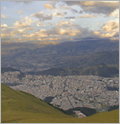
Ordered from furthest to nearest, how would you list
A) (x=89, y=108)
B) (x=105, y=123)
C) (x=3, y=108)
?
(x=89, y=108) → (x=3, y=108) → (x=105, y=123)

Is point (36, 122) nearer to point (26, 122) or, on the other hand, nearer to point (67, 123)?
point (26, 122)

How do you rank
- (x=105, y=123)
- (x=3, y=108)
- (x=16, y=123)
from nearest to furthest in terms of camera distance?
(x=16, y=123)
(x=105, y=123)
(x=3, y=108)

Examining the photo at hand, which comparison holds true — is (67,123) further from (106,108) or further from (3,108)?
(106,108)

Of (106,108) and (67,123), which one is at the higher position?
(67,123)

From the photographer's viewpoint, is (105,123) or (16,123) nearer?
(16,123)

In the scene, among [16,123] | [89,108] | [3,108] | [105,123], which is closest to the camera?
[16,123]

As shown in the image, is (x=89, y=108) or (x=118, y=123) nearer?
(x=118, y=123)

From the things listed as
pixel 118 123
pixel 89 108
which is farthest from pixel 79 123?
pixel 89 108

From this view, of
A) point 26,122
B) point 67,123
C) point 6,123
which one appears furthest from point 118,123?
point 6,123

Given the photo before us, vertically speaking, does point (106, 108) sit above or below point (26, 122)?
below
